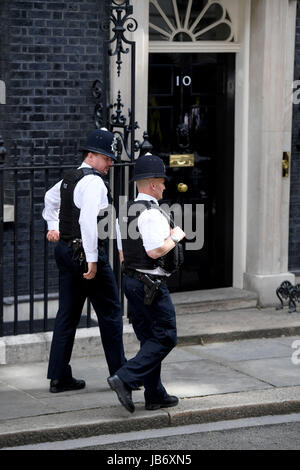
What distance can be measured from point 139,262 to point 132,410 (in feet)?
3.35

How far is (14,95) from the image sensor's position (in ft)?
33.1

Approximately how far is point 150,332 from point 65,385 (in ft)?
3.29

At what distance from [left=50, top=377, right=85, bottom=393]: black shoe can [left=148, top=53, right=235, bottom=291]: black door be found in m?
3.12

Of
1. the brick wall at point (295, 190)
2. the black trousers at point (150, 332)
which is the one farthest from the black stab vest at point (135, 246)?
the brick wall at point (295, 190)

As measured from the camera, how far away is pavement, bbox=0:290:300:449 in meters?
7.71

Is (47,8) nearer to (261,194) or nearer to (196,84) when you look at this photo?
(196,84)

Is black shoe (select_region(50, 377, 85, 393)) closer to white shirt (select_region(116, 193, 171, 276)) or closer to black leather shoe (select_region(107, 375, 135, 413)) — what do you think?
black leather shoe (select_region(107, 375, 135, 413))

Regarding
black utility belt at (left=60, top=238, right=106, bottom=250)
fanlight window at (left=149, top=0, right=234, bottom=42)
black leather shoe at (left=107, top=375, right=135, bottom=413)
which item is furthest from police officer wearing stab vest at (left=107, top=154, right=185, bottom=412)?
fanlight window at (left=149, top=0, right=234, bottom=42)

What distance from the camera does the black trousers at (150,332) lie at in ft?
25.3

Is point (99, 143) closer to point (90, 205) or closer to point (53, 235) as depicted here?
point (90, 205)

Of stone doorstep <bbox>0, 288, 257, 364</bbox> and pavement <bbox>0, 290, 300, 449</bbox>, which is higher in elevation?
stone doorstep <bbox>0, 288, 257, 364</bbox>

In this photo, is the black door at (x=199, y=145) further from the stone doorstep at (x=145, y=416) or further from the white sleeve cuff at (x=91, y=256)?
the white sleeve cuff at (x=91, y=256)

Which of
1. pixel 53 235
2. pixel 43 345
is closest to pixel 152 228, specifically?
pixel 53 235

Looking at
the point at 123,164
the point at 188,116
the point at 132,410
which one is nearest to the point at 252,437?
the point at 132,410
